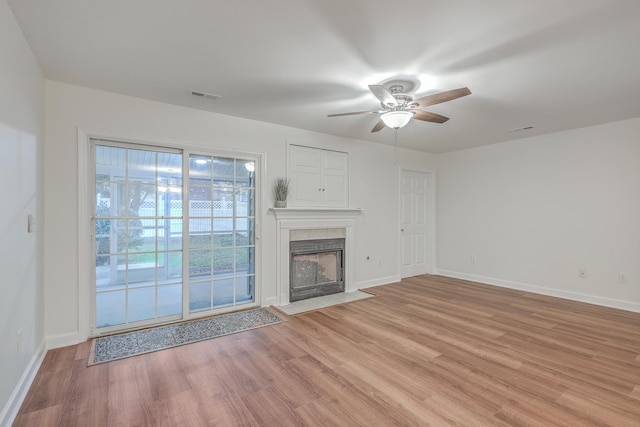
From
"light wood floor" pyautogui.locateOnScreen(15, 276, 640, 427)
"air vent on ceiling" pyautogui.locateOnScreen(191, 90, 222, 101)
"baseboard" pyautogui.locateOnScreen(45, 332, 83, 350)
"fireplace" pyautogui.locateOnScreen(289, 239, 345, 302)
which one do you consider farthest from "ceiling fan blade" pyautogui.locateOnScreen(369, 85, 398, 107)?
"baseboard" pyautogui.locateOnScreen(45, 332, 83, 350)

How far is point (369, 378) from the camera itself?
2355mm

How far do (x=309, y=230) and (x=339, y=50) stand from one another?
271 cm

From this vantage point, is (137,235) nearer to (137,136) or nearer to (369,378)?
(137,136)

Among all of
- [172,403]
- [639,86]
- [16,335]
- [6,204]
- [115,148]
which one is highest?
[639,86]

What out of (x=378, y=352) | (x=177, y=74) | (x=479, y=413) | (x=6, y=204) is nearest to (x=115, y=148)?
(x=177, y=74)

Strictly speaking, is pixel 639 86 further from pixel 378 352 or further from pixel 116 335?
pixel 116 335

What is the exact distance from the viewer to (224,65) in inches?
101

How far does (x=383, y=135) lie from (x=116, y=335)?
4.35m

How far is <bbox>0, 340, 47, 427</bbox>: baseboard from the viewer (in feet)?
5.93

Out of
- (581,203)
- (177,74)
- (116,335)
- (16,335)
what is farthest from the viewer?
(581,203)

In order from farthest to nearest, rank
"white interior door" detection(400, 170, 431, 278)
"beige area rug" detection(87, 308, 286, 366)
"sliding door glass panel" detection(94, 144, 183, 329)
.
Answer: "white interior door" detection(400, 170, 431, 278)
"sliding door glass panel" detection(94, 144, 183, 329)
"beige area rug" detection(87, 308, 286, 366)

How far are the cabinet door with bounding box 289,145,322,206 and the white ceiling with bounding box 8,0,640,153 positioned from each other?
3.21 ft

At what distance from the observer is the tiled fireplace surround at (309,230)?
4219 millimetres

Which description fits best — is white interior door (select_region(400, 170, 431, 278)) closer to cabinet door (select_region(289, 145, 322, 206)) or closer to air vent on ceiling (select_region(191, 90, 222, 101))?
cabinet door (select_region(289, 145, 322, 206))
